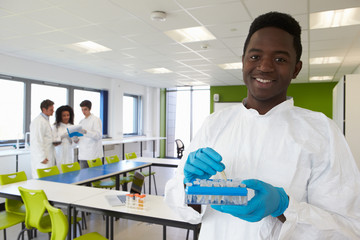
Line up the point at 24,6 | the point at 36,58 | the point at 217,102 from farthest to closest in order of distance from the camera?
the point at 217,102 < the point at 36,58 < the point at 24,6

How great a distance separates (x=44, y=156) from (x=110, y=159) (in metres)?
1.08

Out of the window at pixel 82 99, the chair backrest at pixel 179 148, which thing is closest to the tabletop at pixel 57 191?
the window at pixel 82 99

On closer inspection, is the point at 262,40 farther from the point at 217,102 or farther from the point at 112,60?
the point at 217,102

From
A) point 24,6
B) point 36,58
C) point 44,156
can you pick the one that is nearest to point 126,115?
point 36,58

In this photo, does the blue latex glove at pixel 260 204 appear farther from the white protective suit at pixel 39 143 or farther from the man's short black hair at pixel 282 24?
the white protective suit at pixel 39 143

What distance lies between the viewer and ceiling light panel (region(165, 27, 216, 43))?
389cm

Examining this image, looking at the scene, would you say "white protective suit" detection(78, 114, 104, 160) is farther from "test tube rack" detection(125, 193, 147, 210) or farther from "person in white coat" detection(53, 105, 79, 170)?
"test tube rack" detection(125, 193, 147, 210)

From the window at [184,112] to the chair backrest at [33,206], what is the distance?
7852 millimetres

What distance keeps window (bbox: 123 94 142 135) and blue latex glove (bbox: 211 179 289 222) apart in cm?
848

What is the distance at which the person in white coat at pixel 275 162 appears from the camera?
775 millimetres

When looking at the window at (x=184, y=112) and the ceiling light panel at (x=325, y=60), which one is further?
the window at (x=184, y=112)

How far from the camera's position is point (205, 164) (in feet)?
2.69

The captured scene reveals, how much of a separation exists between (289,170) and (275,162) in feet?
0.17

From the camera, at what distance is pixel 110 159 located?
15.8 feet
